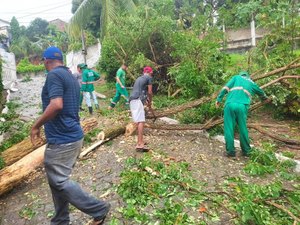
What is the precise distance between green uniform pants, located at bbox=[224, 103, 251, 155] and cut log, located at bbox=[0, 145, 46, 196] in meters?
3.33

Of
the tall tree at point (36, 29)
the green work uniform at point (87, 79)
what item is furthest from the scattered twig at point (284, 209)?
the tall tree at point (36, 29)

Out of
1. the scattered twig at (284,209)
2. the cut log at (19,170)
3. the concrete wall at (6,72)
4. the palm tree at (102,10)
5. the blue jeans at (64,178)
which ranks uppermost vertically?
the palm tree at (102,10)

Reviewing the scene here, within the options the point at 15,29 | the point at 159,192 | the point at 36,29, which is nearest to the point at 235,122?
the point at 159,192

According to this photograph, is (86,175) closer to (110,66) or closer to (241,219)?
(241,219)

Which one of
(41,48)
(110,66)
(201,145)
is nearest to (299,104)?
(201,145)

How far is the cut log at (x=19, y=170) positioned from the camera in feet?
14.7

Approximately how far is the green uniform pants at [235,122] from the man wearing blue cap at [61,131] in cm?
316

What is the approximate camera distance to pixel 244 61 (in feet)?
30.9

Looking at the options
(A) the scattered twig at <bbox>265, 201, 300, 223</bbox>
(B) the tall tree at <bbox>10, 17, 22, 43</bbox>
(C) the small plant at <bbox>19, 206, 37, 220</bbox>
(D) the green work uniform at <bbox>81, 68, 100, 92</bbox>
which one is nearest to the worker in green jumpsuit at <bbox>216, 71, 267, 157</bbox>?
(A) the scattered twig at <bbox>265, 201, 300, 223</bbox>

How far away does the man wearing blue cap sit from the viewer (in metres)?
2.91

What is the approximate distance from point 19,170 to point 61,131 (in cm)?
226

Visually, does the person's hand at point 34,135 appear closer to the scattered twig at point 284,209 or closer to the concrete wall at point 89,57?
the scattered twig at point 284,209

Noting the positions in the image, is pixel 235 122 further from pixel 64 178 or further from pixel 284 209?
pixel 64 178

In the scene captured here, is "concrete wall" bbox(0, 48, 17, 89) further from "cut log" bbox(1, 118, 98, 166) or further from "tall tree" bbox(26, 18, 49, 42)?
"tall tree" bbox(26, 18, 49, 42)
